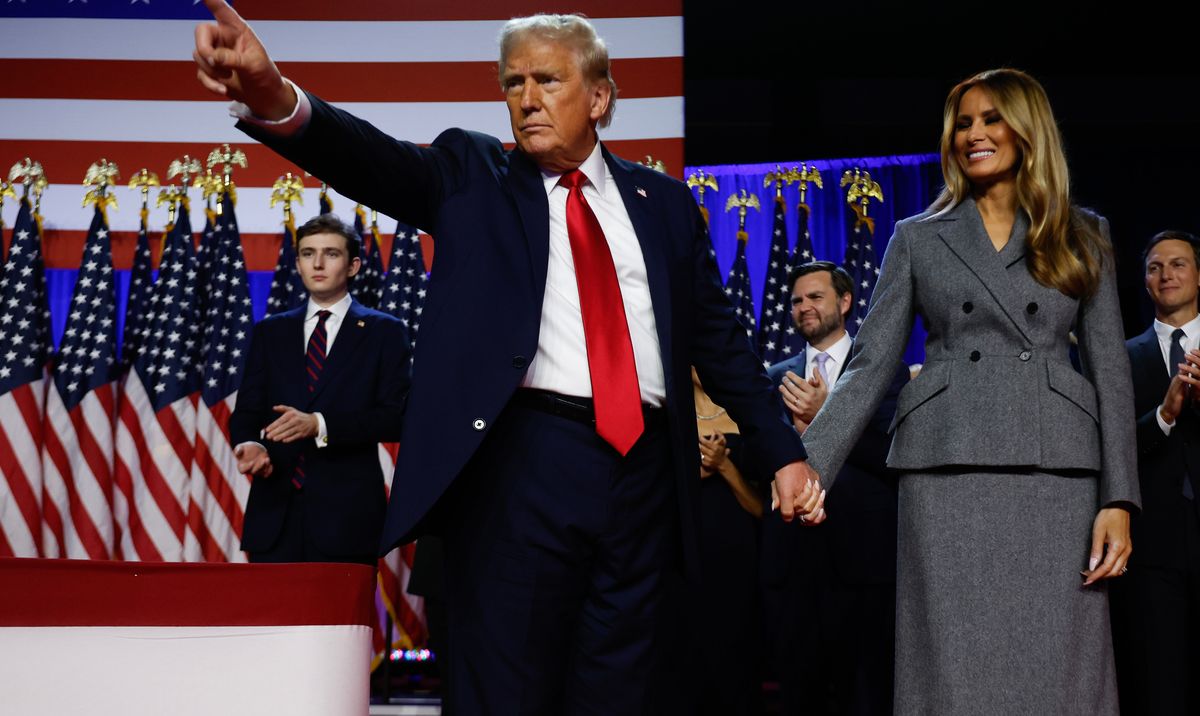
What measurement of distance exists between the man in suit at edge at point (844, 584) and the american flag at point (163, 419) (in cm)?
297

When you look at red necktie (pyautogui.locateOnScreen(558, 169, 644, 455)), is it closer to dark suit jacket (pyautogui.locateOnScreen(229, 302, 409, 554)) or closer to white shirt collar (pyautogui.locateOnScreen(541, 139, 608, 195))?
white shirt collar (pyautogui.locateOnScreen(541, 139, 608, 195))

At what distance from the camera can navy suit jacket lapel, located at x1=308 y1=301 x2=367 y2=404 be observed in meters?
4.08

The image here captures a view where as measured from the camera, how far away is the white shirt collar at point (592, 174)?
219 centimetres

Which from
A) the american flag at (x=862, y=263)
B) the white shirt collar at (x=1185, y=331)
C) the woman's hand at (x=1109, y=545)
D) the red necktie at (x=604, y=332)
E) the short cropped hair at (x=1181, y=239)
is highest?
the american flag at (x=862, y=263)

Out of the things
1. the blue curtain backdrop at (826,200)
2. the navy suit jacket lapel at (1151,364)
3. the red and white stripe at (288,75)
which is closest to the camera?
the navy suit jacket lapel at (1151,364)

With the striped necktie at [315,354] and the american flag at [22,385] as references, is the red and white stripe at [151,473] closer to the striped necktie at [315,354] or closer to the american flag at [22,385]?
the american flag at [22,385]

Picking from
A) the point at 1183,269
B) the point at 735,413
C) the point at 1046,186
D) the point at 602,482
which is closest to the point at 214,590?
the point at 602,482

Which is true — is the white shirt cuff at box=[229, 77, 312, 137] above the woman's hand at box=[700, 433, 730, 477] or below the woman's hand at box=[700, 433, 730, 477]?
above

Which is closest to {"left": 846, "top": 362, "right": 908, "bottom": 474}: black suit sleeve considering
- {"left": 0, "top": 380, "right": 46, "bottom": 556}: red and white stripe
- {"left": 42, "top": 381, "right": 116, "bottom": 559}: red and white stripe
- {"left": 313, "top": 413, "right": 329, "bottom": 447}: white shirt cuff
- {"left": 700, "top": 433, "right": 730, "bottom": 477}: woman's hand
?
{"left": 700, "top": 433, "right": 730, "bottom": 477}: woman's hand

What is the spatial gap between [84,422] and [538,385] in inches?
169

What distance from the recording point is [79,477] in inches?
216

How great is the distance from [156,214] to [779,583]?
3949mm

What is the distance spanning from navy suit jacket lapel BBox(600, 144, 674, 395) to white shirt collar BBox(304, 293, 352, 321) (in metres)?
2.20

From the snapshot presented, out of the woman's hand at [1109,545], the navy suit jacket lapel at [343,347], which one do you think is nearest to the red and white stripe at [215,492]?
the navy suit jacket lapel at [343,347]
